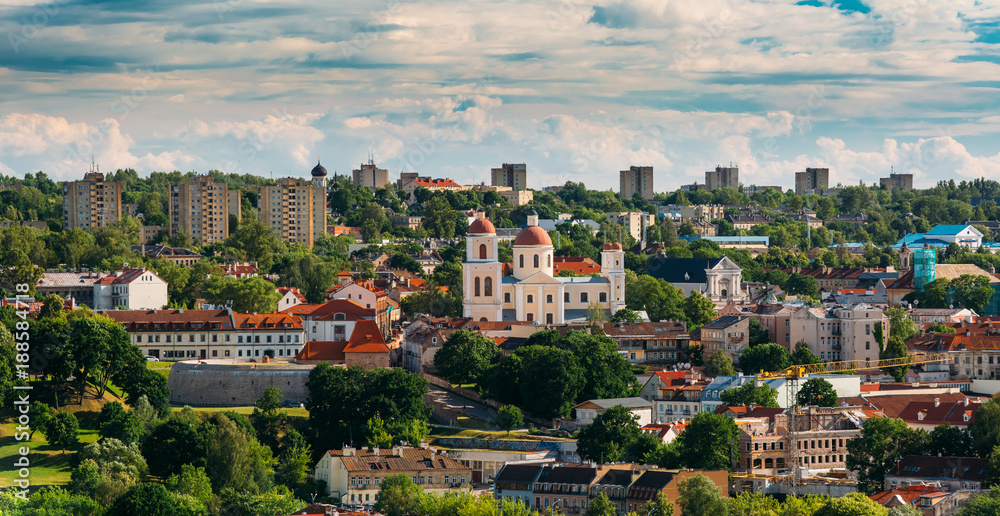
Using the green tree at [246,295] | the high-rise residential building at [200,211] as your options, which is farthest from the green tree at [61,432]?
the high-rise residential building at [200,211]

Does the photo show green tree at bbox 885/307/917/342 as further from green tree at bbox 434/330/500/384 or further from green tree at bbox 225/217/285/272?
green tree at bbox 225/217/285/272

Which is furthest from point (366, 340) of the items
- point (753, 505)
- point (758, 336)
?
point (753, 505)

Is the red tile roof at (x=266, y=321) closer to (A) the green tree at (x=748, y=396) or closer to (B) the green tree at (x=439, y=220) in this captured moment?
(A) the green tree at (x=748, y=396)

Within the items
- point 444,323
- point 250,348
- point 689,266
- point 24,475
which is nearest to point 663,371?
point 444,323

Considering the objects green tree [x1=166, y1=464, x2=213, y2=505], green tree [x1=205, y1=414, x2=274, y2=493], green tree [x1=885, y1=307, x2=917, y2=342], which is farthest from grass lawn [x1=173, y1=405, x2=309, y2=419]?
green tree [x1=885, y1=307, x2=917, y2=342]

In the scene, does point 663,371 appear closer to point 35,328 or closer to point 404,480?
point 404,480
